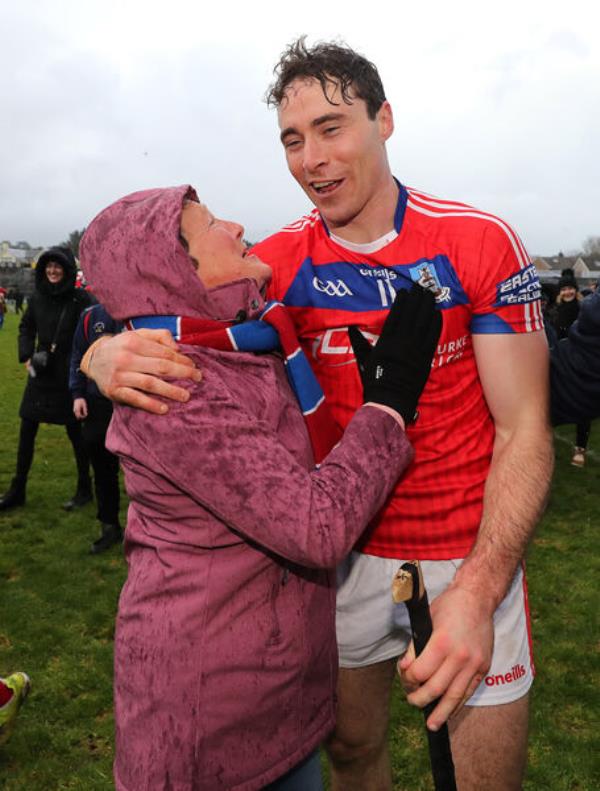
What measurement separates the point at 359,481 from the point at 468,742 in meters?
1.25

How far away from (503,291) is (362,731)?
1810mm

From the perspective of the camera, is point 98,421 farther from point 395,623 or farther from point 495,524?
point 495,524

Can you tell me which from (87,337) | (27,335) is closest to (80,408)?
(87,337)

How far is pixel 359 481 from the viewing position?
175 centimetres

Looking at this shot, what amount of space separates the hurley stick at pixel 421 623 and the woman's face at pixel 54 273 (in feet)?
20.3

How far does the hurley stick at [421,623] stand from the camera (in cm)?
161

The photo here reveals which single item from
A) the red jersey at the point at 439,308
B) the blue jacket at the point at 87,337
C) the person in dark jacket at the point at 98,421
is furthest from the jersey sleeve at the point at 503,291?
the person in dark jacket at the point at 98,421

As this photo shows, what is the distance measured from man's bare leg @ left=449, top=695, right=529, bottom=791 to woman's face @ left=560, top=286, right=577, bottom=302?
8.71 metres

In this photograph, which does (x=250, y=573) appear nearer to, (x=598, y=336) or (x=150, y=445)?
(x=150, y=445)

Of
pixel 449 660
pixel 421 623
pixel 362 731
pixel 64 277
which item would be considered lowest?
pixel 362 731

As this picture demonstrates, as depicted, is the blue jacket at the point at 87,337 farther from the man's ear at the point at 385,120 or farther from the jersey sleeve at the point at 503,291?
the jersey sleeve at the point at 503,291

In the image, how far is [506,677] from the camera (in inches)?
95.0

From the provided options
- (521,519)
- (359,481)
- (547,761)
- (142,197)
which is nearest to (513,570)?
(521,519)

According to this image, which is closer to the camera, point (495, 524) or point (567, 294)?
point (495, 524)
